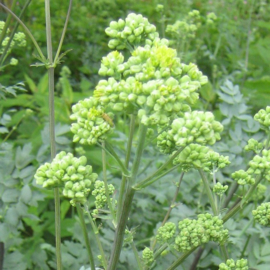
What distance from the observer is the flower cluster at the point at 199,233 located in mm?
1254

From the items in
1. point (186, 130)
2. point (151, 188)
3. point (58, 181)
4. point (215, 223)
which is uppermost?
point (186, 130)

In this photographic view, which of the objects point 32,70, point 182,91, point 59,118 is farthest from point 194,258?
point 32,70

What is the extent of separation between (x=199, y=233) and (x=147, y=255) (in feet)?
0.72

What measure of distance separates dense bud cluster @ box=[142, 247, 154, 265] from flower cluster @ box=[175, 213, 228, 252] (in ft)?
0.36

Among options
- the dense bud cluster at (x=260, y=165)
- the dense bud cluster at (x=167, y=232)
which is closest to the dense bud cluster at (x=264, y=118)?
the dense bud cluster at (x=260, y=165)

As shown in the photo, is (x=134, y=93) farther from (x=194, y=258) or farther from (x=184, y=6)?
(x=184, y=6)

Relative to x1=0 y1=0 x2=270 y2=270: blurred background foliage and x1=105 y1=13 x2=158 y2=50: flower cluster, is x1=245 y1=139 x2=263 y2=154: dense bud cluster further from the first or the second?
x1=105 y1=13 x2=158 y2=50: flower cluster

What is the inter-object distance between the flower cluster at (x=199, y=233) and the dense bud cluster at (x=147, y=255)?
111mm

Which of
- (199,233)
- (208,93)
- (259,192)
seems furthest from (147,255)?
(208,93)

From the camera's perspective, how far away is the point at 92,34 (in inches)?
183

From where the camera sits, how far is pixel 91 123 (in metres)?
1.02

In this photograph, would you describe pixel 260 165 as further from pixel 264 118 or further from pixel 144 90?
pixel 144 90

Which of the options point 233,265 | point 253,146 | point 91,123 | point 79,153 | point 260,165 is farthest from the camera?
point 79,153

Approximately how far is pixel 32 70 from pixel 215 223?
357 centimetres
